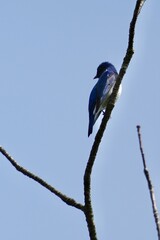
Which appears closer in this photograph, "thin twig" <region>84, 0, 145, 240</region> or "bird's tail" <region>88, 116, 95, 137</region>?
"thin twig" <region>84, 0, 145, 240</region>

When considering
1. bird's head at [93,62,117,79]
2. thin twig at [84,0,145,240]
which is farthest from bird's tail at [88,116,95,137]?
bird's head at [93,62,117,79]

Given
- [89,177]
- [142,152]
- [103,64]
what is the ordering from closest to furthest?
[142,152]
[89,177]
[103,64]

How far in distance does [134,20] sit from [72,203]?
154 centimetres

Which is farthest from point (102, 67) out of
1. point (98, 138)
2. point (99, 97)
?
point (98, 138)

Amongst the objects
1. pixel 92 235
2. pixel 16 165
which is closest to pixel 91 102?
pixel 16 165

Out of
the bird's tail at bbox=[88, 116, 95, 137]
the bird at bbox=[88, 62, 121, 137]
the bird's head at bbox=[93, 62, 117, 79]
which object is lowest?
the bird's tail at bbox=[88, 116, 95, 137]

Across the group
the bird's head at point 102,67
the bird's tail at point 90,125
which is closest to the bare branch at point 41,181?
the bird's tail at point 90,125

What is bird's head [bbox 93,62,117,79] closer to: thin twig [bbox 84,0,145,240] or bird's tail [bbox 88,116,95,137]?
bird's tail [bbox 88,116,95,137]

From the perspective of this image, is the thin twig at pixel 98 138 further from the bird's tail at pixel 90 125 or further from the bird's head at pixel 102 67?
the bird's head at pixel 102 67

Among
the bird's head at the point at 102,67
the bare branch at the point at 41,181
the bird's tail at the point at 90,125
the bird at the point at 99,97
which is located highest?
the bird's head at the point at 102,67

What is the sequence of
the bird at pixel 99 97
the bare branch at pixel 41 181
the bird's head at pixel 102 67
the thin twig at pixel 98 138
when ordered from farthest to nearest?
1. the bird's head at pixel 102 67
2. the bird at pixel 99 97
3. the bare branch at pixel 41 181
4. the thin twig at pixel 98 138

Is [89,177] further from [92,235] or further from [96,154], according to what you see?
[92,235]

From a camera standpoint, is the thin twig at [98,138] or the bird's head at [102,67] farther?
the bird's head at [102,67]

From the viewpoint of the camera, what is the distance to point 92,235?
4879 mm
